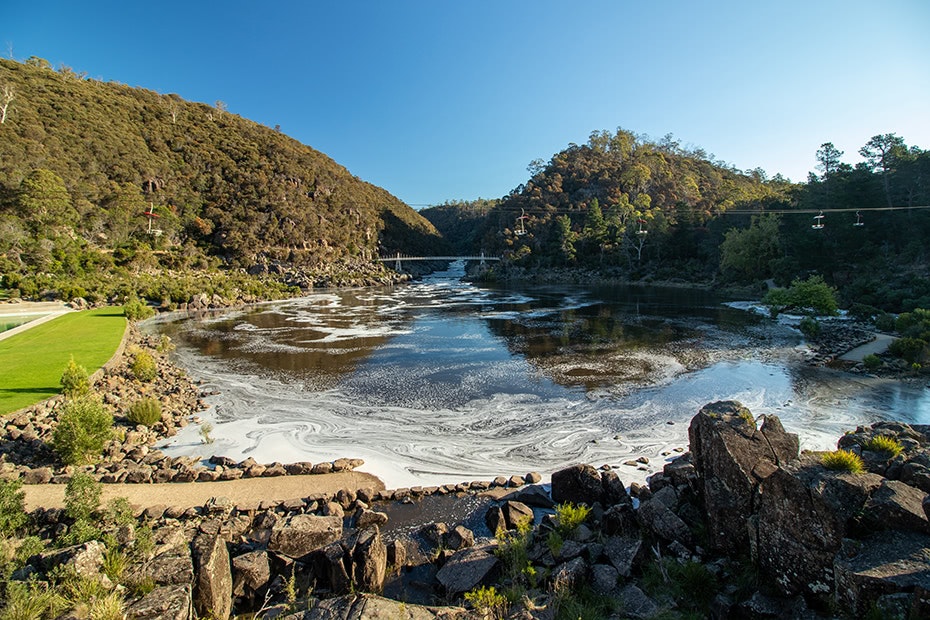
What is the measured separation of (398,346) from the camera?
25406 mm

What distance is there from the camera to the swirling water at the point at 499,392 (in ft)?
37.4

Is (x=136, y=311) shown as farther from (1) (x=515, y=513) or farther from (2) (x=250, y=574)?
(1) (x=515, y=513)

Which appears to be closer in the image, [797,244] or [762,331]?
[762,331]

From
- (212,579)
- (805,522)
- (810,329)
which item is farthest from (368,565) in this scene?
(810,329)

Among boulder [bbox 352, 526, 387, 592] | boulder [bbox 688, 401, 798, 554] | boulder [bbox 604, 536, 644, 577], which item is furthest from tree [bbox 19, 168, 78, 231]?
boulder [bbox 688, 401, 798, 554]

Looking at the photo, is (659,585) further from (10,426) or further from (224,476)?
(10,426)

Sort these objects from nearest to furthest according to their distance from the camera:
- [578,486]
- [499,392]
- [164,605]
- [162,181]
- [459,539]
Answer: [164,605] → [459,539] → [578,486] → [499,392] → [162,181]

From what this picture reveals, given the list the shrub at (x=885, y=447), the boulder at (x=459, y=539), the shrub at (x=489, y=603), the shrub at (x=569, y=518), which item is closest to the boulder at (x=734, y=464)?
the shrub at (x=885, y=447)

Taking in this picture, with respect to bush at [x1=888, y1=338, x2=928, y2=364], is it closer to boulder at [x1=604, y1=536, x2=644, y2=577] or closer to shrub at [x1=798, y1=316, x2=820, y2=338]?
shrub at [x1=798, y1=316, x2=820, y2=338]

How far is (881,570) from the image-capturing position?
14.5ft

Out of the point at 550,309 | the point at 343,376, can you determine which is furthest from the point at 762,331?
the point at 343,376

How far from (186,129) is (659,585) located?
124 metres

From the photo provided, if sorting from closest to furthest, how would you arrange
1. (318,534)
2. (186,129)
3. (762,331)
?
(318,534) → (762,331) → (186,129)

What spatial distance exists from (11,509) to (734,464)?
35.1ft
